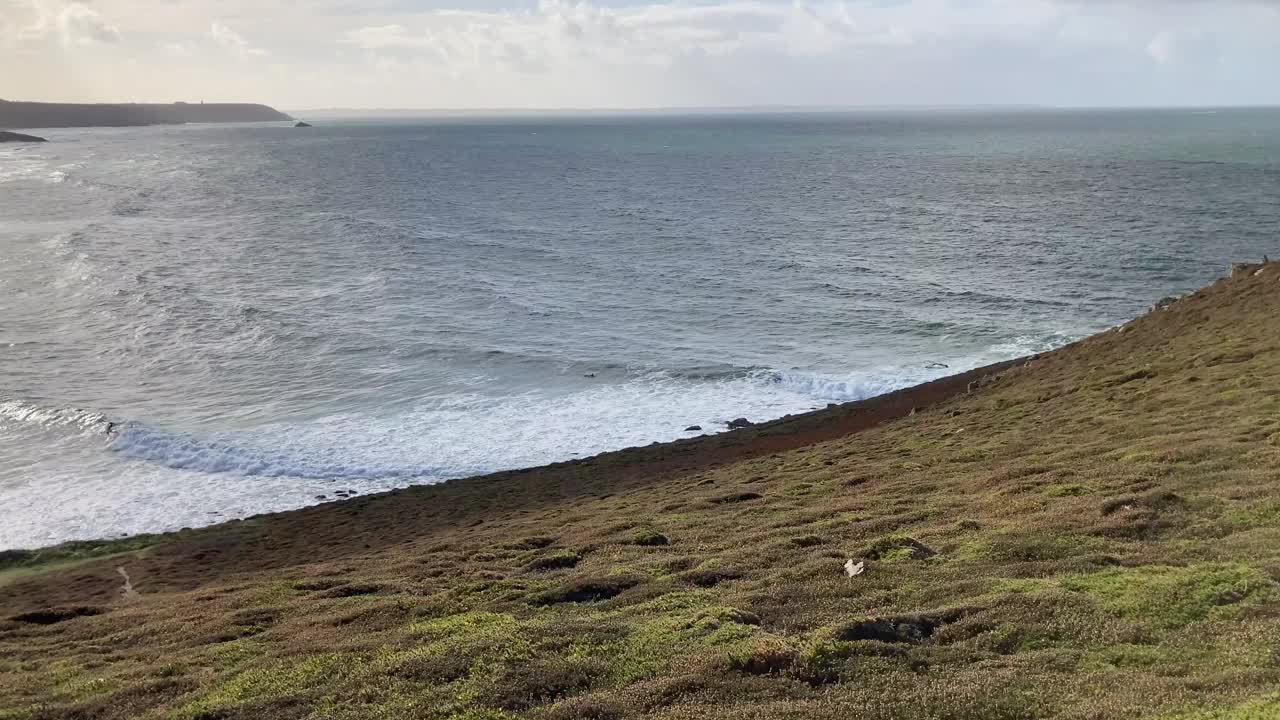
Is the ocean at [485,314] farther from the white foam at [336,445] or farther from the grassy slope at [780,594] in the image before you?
the grassy slope at [780,594]

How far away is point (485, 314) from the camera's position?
5969 cm

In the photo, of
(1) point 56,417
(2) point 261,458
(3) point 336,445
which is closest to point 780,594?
(3) point 336,445

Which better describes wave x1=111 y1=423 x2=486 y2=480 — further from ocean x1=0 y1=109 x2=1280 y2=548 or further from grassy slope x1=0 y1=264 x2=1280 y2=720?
grassy slope x1=0 y1=264 x2=1280 y2=720

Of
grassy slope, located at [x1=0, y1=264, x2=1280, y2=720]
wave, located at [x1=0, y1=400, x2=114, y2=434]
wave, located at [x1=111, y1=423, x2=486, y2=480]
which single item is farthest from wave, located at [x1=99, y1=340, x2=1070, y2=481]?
grassy slope, located at [x1=0, y1=264, x2=1280, y2=720]

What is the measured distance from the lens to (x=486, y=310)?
199 feet

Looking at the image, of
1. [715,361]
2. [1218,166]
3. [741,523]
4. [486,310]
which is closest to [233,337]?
[486,310]

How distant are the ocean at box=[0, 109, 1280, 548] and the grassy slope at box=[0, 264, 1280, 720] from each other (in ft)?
28.8

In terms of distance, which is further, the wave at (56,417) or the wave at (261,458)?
the wave at (56,417)

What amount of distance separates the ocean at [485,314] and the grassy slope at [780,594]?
28.8 ft

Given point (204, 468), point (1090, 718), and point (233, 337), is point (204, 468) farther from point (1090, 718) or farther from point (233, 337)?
point (1090, 718)

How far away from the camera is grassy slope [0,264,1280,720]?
10648 millimetres

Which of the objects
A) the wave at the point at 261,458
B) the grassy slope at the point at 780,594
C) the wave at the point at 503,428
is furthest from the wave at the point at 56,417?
the grassy slope at the point at 780,594

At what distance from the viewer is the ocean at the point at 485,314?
37531 mm

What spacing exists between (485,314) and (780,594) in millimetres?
47545
